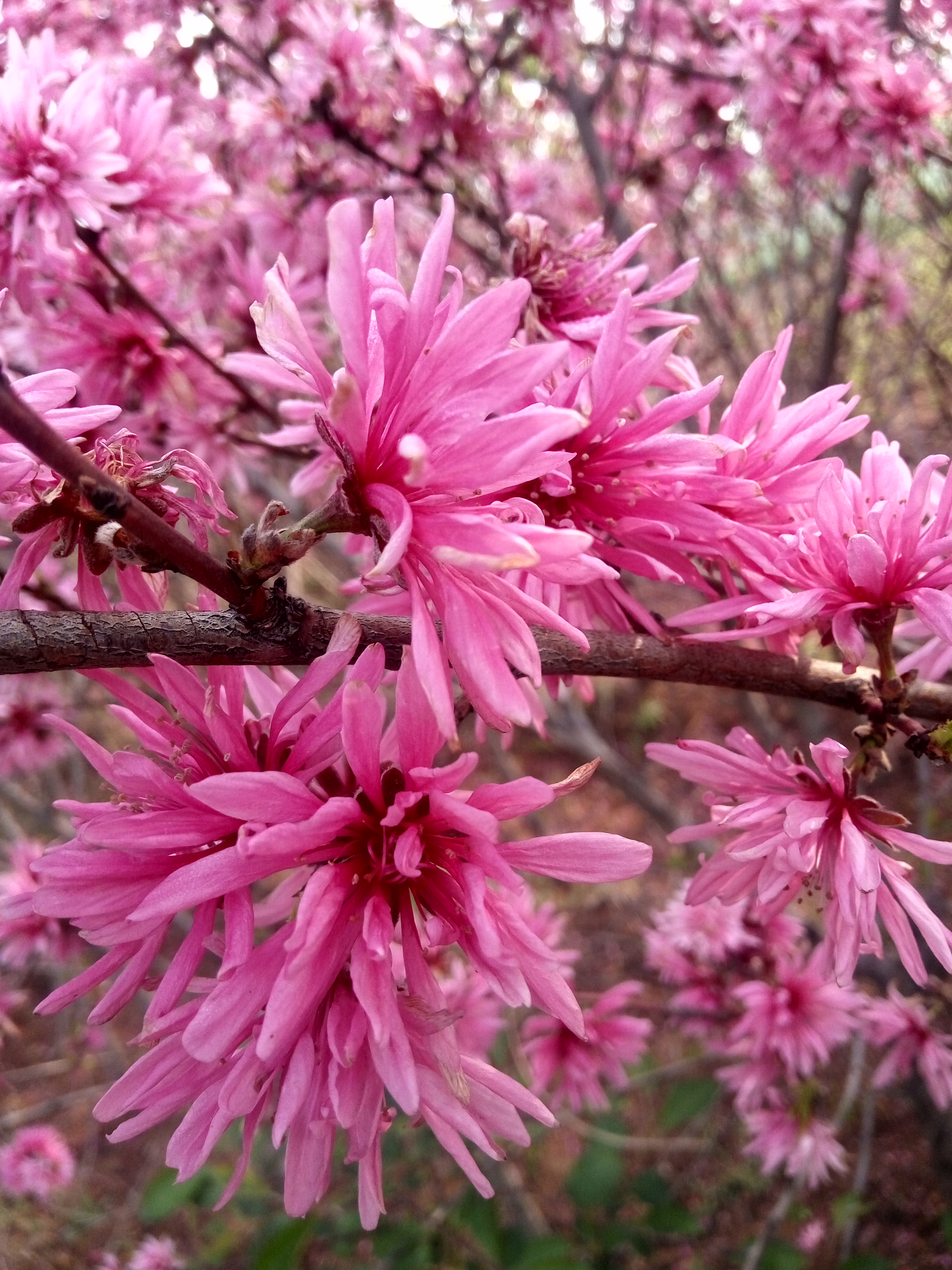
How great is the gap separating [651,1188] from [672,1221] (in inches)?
7.3

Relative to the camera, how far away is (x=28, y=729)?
2.89 meters

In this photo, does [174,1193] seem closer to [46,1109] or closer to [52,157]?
[46,1109]

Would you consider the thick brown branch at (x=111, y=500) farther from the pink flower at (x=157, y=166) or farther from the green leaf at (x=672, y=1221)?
the green leaf at (x=672, y=1221)

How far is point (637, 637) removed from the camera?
0.99 meters

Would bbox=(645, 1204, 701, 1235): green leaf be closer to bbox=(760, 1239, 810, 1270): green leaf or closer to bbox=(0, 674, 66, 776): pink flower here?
bbox=(760, 1239, 810, 1270): green leaf

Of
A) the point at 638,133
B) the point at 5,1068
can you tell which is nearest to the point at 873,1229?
the point at 638,133

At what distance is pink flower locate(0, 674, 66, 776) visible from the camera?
2844mm

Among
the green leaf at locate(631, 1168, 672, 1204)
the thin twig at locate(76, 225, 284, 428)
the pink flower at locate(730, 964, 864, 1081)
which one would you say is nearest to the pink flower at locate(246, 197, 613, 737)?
the thin twig at locate(76, 225, 284, 428)

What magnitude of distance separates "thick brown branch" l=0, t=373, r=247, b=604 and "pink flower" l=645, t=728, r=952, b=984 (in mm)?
508

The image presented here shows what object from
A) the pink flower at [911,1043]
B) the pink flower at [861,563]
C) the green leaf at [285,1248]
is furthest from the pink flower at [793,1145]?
the pink flower at [861,563]

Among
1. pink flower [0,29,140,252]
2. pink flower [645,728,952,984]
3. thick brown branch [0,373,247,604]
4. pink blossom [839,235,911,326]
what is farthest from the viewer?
pink blossom [839,235,911,326]

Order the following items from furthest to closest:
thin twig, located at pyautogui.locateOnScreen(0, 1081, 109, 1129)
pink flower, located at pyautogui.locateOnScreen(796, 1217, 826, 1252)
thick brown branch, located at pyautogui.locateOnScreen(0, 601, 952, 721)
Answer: thin twig, located at pyautogui.locateOnScreen(0, 1081, 109, 1129)
pink flower, located at pyautogui.locateOnScreen(796, 1217, 826, 1252)
thick brown branch, located at pyautogui.locateOnScreen(0, 601, 952, 721)

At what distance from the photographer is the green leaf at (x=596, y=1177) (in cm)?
276

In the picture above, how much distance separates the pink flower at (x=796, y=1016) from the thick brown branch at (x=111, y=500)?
177 cm
